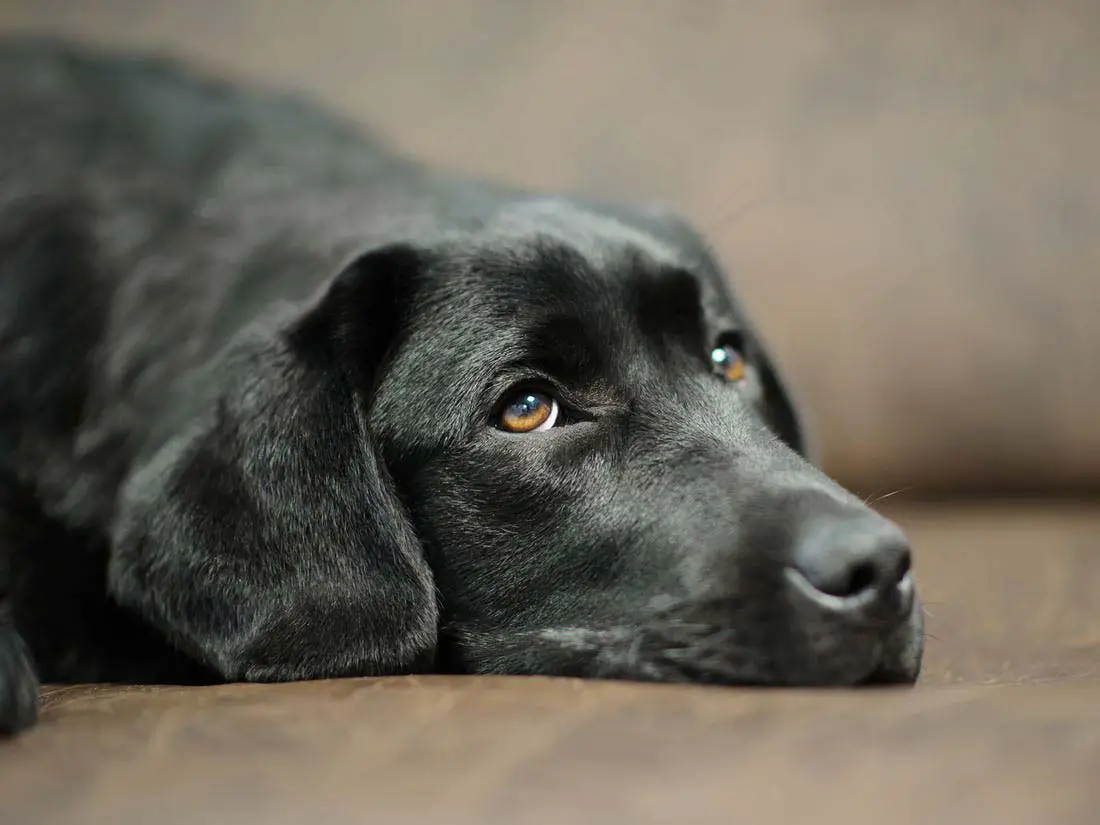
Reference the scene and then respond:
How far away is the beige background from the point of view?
232 cm

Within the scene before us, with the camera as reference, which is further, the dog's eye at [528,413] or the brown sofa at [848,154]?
the brown sofa at [848,154]

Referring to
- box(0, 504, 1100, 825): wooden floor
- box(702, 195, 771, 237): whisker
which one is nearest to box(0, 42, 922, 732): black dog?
box(0, 504, 1100, 825): wooden floor

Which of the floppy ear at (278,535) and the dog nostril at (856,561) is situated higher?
the dog nostril at (856,561)

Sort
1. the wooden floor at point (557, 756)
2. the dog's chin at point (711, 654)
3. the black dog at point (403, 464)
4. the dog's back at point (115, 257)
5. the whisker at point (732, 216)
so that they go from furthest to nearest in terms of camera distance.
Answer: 1. the whisker at point (732, 216)
2. the dog's back at point (115, 257)
3. the black dog at point (403, 464)
4. the dog's chin at point (711, 654)
5. the wooden floor at point (557, 756)

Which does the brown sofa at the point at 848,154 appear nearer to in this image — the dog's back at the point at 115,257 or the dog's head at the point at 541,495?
the dog's back at the point at 115,257

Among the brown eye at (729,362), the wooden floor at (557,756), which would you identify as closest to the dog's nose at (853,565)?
the wooden floor at (557,756)

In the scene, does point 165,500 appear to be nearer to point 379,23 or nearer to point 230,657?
point 230,657

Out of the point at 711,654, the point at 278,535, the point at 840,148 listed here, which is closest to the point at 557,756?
the point at 711,654

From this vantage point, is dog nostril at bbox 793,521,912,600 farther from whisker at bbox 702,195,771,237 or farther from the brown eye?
whisker at bbox 702,195,771,237

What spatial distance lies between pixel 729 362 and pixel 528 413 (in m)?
0.45

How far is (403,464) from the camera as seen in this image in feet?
4.59

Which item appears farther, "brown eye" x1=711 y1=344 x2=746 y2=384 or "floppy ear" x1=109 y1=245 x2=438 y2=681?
"brown eye" x1=711 y1=344 x2=746 y2=384

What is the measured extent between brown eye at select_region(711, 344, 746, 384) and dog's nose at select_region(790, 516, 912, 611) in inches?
23.2

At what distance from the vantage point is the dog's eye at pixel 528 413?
1.40 m
